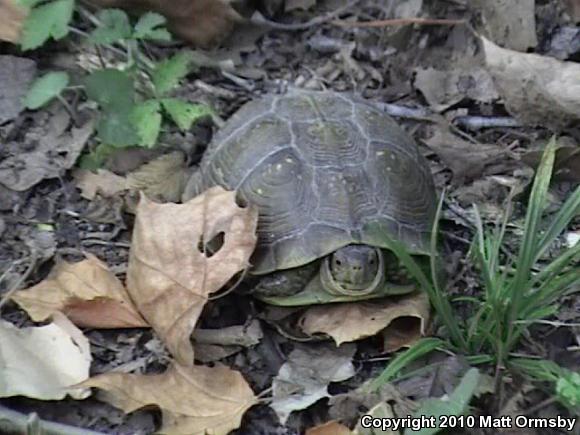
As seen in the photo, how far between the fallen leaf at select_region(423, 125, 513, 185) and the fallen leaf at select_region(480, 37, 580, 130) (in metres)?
0.15

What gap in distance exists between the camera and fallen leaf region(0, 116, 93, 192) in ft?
9.80


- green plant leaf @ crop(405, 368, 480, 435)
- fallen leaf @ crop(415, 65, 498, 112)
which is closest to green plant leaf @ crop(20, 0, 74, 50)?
fallen leaf @ crop(415, 65, 498, 112)

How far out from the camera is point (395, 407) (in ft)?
7.68

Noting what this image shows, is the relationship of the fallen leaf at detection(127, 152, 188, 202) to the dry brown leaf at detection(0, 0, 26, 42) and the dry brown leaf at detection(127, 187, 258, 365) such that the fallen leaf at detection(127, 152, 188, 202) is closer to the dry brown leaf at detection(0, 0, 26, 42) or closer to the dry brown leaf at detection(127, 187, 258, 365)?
the dry brown leaf at detection(127, 187, 258, 365)

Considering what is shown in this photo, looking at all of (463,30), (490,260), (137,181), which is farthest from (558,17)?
(137,181)

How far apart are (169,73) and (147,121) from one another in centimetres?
16

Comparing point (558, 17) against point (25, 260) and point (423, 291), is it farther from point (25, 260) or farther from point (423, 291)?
point (25, 260)

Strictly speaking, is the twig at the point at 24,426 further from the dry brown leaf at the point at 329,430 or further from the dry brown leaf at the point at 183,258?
the dry brown leaf at the point at 329,430

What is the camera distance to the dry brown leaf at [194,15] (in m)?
3.26

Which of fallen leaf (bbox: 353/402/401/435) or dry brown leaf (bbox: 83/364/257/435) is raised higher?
fallen leaf (bbox: 353/402/401/435)

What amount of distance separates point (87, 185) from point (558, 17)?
5.45 feet

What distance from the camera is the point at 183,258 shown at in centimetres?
257

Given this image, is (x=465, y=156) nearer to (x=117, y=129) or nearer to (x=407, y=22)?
(x=407, y=22)

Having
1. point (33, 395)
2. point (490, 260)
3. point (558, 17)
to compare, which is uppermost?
point (558, 17)
